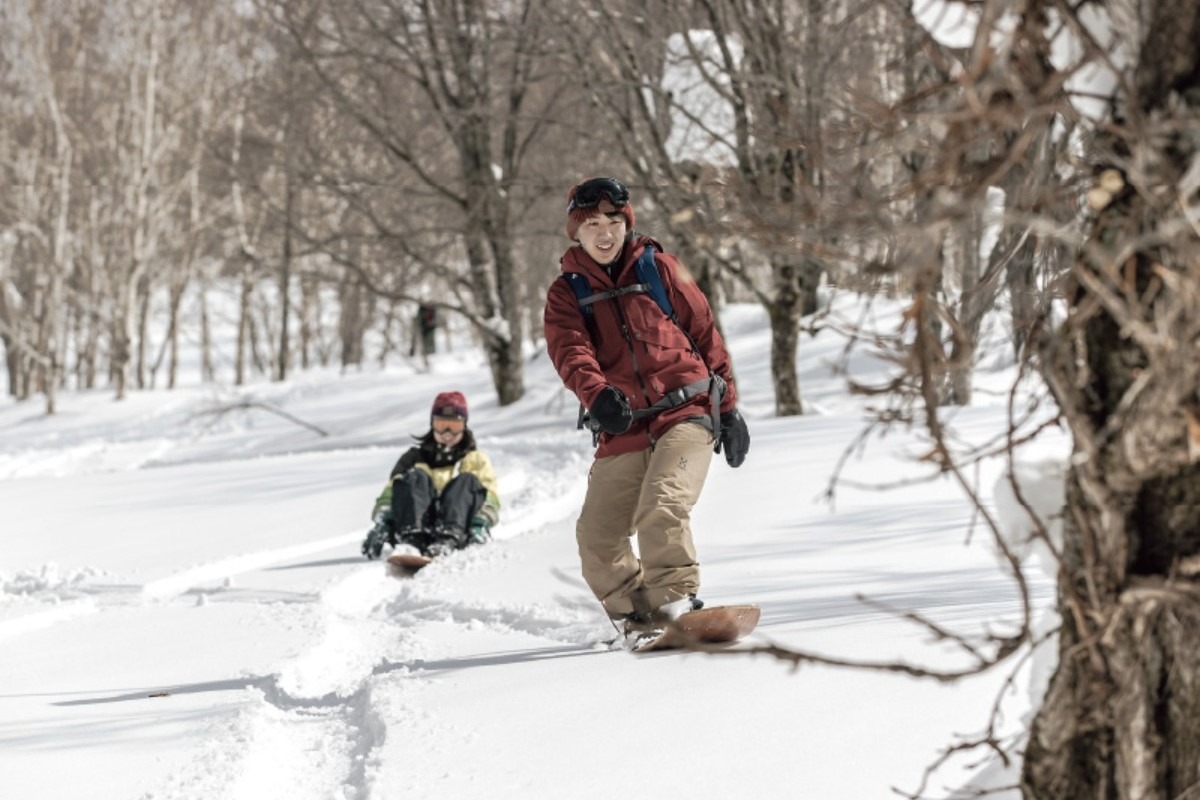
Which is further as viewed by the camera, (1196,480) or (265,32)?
(265,32)

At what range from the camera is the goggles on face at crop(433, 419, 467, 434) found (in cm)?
745

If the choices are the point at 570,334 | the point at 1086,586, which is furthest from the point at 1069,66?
the point at 570,334

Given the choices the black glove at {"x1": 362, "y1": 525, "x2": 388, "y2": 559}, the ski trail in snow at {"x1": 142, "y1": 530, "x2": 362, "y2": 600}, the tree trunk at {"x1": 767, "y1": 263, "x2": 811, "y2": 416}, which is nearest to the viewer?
the ski trail in snow at {"x1": 142, "y1": 530, "x2": 362, "y2": 600}

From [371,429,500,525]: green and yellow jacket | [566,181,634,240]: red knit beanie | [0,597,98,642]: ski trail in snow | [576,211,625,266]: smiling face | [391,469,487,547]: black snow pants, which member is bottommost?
[0,597,98,642]: ski trail in snow

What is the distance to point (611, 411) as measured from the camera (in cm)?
425

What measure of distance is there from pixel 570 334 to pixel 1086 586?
2800mm

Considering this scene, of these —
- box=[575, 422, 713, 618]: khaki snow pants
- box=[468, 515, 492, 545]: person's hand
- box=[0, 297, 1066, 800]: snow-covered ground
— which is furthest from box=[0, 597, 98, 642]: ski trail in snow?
box=[575, 422, 713, 618]: khaki snow pants

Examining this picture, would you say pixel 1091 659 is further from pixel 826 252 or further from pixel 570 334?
pixel 570 334

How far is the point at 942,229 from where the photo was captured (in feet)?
4.87

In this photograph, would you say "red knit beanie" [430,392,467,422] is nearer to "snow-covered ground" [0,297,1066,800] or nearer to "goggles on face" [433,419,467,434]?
"goggles on face" [433,419,467,434]

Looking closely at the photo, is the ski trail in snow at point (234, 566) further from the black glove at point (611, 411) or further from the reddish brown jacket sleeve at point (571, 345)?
the black glove at point (611, 411)

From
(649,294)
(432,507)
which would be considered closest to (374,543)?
(432,507)

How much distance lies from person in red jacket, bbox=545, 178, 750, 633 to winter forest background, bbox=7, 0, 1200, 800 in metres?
0.74

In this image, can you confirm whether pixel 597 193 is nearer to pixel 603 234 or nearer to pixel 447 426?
pixel 603 234
